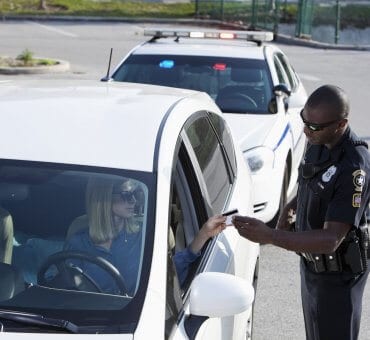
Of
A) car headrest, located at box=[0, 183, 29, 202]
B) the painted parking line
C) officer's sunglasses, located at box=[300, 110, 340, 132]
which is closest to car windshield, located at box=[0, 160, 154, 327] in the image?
car headrest, located at box=[0, 183, 29, 202]

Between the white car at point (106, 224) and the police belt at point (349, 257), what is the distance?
415mm

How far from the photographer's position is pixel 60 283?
3250 millimetres

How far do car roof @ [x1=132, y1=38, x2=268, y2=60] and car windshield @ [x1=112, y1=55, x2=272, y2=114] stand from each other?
0.25 ft

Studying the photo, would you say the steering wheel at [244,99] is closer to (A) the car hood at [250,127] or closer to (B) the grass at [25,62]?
(A) the car hood at [250,127]

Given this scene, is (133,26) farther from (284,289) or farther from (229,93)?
(284,289)

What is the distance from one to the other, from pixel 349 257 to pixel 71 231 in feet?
4.09

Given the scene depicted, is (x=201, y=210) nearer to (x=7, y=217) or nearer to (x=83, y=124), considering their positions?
(x=83, y=124)

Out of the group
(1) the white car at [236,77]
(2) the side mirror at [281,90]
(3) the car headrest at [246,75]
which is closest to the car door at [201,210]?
(1) the white car at [236,77]

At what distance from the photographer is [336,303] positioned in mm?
3895

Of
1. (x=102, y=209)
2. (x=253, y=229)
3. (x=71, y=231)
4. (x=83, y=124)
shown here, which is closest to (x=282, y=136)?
(x=253, y=229)

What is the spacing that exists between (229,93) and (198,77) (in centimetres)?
37

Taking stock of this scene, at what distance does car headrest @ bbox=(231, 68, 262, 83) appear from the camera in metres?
8.77

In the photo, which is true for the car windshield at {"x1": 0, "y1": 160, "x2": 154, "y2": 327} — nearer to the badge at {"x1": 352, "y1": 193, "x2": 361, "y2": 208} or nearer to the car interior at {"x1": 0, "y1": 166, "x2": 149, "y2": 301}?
the car interior at {"x1": 0, "y1": 166, "x2": 149, "y2": 301}

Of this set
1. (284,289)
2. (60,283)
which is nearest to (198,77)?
(284,289)
